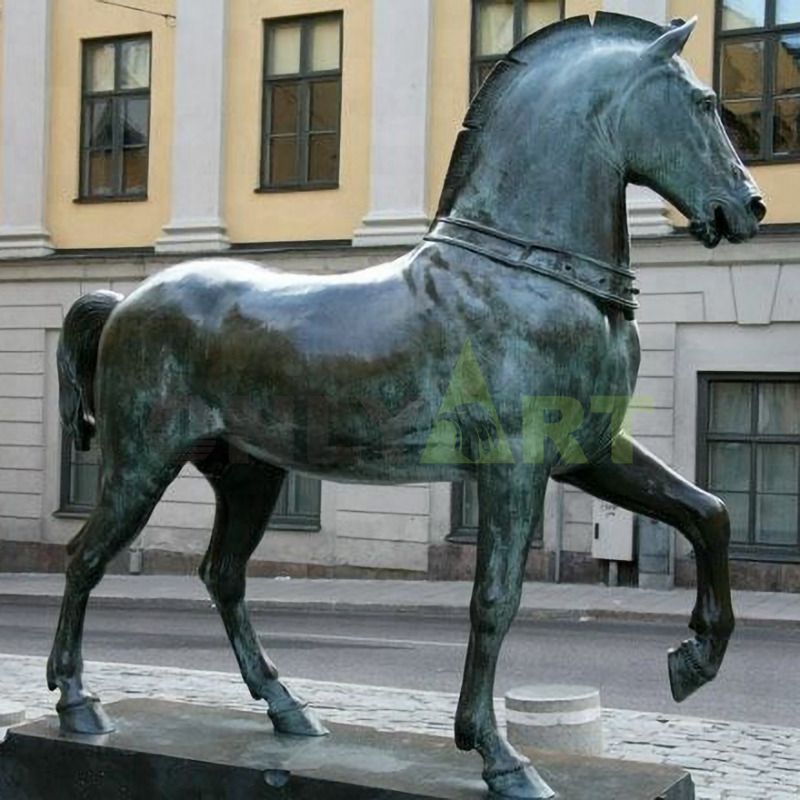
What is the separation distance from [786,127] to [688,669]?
1428 cm

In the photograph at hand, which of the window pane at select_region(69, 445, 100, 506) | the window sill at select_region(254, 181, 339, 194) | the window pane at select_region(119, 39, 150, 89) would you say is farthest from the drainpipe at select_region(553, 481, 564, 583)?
the window pane at select_region(119, 39, 150, 89)

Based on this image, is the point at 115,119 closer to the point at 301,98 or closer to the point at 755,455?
the point at 301,98

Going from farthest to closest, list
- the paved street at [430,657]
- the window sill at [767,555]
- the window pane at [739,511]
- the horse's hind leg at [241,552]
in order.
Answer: the window pane at [739,511] → the window sill at [767,555] → the paved street at [430,657] → the horse's hind leg at [241,552]

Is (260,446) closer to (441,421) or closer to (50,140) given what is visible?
(441,421)

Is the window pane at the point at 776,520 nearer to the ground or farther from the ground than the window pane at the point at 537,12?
nearer to the ground

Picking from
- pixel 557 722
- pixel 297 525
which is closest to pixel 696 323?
pixel 297 525

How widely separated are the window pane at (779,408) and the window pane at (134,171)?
399 inches

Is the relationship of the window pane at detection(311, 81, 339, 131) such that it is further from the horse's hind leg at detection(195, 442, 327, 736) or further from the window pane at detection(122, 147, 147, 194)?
the horse's hind leg at detection(195, 442, 327, 736)

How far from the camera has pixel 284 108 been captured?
20594mm

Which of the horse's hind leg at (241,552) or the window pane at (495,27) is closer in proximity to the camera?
the horse's hind leg at (241,552)

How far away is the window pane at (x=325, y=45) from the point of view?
20.2 metres

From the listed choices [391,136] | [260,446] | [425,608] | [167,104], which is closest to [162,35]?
[167,104]

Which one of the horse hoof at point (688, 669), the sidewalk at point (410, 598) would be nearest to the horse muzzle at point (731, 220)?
the horse hoof at point (688, 669)

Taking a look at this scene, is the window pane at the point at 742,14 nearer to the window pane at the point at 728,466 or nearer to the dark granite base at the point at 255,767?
the window pane at the point at 728,466
